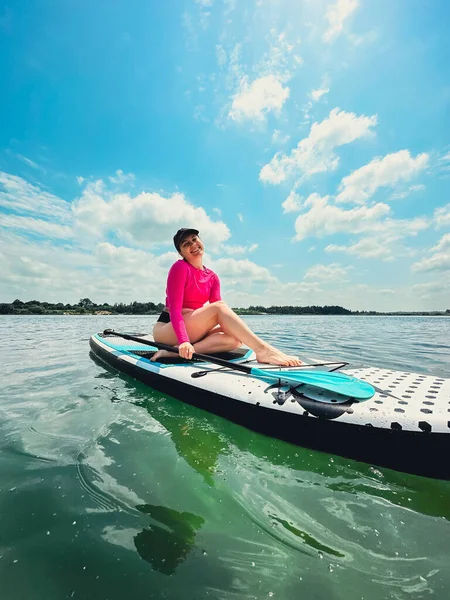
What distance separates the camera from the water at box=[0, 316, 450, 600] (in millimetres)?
1225

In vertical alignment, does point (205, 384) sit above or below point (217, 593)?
above

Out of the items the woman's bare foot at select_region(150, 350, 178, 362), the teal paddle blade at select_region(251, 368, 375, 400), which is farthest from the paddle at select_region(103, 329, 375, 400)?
the woman's bare foot at select_region(150, 350, 178, 362)

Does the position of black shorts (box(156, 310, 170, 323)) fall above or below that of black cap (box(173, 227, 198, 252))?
below

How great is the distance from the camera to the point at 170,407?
3.33m

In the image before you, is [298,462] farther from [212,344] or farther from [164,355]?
[164,355]

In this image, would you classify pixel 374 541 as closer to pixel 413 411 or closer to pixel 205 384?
pixel 413 411

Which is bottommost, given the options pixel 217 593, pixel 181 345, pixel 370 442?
pixel 217 593

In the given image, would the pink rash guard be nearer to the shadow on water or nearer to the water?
the shadow on water

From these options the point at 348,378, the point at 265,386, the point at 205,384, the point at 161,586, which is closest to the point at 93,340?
the point at 205,384

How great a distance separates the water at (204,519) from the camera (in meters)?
1.22

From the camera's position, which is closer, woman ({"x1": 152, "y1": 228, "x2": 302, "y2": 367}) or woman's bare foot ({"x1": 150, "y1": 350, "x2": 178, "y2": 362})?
woman ({"x1": 152, "y1": 228, "x2": 302, "y2": 367})

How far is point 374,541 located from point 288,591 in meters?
0.54

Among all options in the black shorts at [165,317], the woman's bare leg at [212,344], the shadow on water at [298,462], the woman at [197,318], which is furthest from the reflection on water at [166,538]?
the black shorts at [165,317]

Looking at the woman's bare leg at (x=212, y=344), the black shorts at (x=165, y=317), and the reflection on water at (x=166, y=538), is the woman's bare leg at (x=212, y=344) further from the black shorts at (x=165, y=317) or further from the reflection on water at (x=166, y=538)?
the reflection on water at (x=166, y=538)
